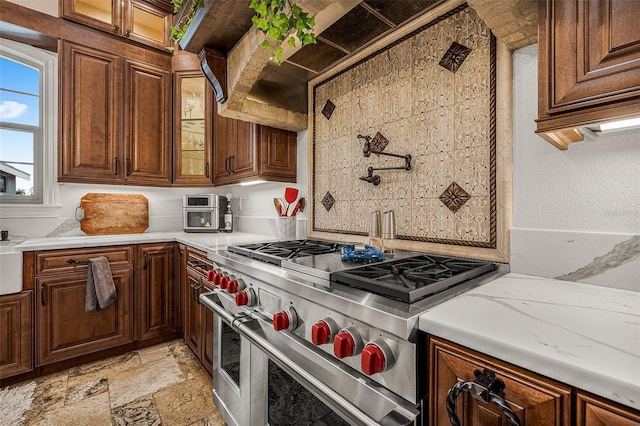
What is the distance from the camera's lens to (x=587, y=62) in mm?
739

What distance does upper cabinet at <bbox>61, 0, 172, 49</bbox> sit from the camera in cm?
245

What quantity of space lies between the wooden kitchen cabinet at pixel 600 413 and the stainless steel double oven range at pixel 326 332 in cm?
28

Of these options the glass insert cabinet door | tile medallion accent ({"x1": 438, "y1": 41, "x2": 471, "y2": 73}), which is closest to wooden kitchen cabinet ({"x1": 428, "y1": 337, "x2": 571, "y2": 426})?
tile medallion accent ({"x1": 438, "y1": 41, "x2": 471, "y2": 73})

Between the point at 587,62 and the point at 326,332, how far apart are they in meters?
0.95

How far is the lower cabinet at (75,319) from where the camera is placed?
6.81ft

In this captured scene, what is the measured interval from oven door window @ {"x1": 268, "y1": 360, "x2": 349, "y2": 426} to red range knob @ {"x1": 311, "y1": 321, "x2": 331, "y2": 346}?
9.8 inches

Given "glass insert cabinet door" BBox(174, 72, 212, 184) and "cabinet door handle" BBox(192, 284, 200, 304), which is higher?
"glass insert cabinet door" BBox(174, 72, 212, 184)

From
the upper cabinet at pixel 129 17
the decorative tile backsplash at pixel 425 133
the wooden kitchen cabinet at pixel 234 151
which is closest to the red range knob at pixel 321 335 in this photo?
the decorative tile backsplash at pixel 425 133

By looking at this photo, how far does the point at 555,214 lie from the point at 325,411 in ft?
3.36

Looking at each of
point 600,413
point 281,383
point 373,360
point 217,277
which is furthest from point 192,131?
point 600,413

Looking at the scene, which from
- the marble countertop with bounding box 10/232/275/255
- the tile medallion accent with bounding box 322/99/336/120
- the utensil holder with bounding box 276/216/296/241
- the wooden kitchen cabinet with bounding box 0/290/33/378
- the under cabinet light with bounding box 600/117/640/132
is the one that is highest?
the tile medallion accent with bounding box 322/99/336/120

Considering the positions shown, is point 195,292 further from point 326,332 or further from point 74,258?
point 326,332

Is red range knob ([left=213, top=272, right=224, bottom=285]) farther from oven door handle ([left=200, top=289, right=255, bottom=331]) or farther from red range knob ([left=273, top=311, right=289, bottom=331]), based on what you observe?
red range knob ([left=273, top=311, right=289, bottom=331])

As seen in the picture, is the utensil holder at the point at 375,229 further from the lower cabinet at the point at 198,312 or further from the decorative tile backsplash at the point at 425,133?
the lower cabinet at the point at 198,312
